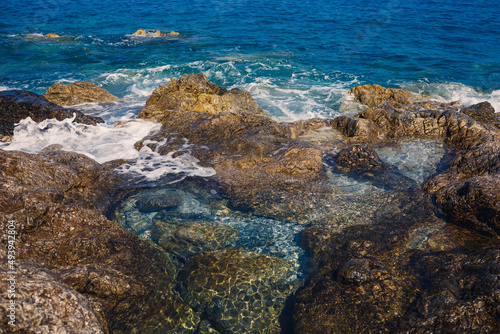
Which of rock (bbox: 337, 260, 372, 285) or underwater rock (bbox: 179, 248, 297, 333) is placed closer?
underwater rock (bbox: 179, 248, 297, 333)

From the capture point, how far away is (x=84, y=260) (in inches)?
187

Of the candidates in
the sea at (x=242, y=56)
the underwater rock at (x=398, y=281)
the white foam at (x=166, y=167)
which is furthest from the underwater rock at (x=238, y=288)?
the white foam at (x=166, y=167)

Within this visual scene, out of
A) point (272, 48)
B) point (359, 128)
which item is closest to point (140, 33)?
point (272, 48)

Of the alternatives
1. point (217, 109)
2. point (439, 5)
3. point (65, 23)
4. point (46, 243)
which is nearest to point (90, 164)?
point (46, 243)

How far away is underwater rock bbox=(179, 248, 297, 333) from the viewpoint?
4547 mm

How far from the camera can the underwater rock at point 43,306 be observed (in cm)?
301

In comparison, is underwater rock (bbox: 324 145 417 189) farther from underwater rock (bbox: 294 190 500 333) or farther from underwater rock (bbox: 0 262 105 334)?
underwater rock (bbox: 0 262 105 334)

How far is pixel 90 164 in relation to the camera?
7.19 meters

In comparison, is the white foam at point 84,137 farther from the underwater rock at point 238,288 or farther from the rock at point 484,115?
the rock at point 484,115

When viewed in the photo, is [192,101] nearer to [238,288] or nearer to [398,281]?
[238,288]

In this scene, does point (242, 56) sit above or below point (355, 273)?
above

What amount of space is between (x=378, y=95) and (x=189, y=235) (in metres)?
12.0

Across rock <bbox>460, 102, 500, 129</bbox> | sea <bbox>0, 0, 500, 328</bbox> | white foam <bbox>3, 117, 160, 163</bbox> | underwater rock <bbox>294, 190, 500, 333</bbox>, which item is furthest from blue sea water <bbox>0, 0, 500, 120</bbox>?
underwater rock <bbox>294, 190, 500, 333</bbox>

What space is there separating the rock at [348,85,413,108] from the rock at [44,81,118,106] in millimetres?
11070
